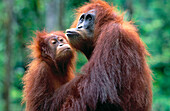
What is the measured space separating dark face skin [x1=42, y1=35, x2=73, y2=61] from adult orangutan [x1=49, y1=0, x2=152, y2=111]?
0.54 metres

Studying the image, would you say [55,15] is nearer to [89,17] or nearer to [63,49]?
[63,49]

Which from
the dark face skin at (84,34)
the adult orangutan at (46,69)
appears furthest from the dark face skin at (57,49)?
the dark face skin at (84,34)

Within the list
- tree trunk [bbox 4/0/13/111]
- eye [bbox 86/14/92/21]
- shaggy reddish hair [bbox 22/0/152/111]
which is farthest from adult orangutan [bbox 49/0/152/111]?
tree trunk [bbox 4/0/13/111]

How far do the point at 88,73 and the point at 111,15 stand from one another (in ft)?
3.20

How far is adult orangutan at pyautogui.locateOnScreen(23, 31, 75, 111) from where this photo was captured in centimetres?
329

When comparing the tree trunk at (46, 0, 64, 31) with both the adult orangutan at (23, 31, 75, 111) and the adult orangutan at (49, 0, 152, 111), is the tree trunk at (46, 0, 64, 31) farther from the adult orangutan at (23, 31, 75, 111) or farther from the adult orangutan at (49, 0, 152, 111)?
the adult orangutan at (49, 0, 152, 111)

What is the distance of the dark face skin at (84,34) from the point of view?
3217 millimetres

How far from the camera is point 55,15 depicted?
7.62m

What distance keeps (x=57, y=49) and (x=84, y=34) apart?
2.33 feet

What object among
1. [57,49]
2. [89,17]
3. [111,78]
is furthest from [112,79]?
[57,49]

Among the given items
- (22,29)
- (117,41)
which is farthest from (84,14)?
(22,29)

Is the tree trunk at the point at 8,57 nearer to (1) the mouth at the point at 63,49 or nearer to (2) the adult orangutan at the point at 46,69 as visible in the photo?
(2) the adult orangutan at the point at 46,69

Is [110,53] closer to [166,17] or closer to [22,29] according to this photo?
[22,29]

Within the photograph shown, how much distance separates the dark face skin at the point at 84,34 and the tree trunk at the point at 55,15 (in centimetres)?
348
